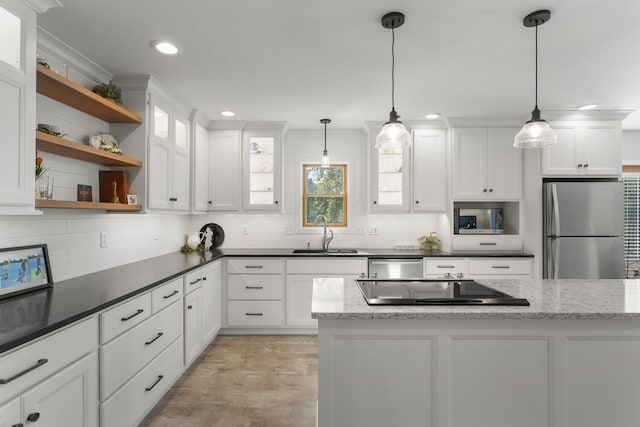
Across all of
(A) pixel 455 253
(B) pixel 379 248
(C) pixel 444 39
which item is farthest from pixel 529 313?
(B) pixel 379 248

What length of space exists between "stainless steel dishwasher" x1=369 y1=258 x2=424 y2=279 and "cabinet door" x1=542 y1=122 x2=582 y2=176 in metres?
1.68

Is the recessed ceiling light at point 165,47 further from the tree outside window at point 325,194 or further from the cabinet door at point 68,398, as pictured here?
the tree outside window at point 325,194

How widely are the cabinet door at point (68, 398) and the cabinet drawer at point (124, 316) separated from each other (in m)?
0.14

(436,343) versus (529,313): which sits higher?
(529,313)

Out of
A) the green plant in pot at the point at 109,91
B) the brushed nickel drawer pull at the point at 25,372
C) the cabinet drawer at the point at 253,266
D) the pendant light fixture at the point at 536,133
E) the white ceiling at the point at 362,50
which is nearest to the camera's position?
the brushed nickel drawer pull at the point at 25,372

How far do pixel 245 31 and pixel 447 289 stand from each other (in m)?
1.92

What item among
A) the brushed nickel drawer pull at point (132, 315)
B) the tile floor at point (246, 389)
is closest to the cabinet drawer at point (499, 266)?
the tile floor at point (246, 389)

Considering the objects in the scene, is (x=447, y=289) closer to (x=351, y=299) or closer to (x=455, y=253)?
(x=351, y=299)

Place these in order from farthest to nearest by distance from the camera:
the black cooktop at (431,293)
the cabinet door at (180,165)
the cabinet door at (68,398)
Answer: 1. the cabinet door at (180,165)
2. the black cooktop at (431,293)
3. the cabinet door at (68,398)

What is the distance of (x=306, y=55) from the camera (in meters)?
2.45

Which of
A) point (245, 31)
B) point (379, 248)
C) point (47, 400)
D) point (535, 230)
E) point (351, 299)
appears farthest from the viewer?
point (379, 248)

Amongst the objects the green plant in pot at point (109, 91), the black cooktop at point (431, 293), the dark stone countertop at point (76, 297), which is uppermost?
the green plant in pot at point (109, 91)

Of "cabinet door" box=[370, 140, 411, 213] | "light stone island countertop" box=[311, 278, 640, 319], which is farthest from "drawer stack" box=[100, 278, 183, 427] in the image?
"cabinet door" box=[370, 140, 411, 213]

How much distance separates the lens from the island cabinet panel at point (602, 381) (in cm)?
164
